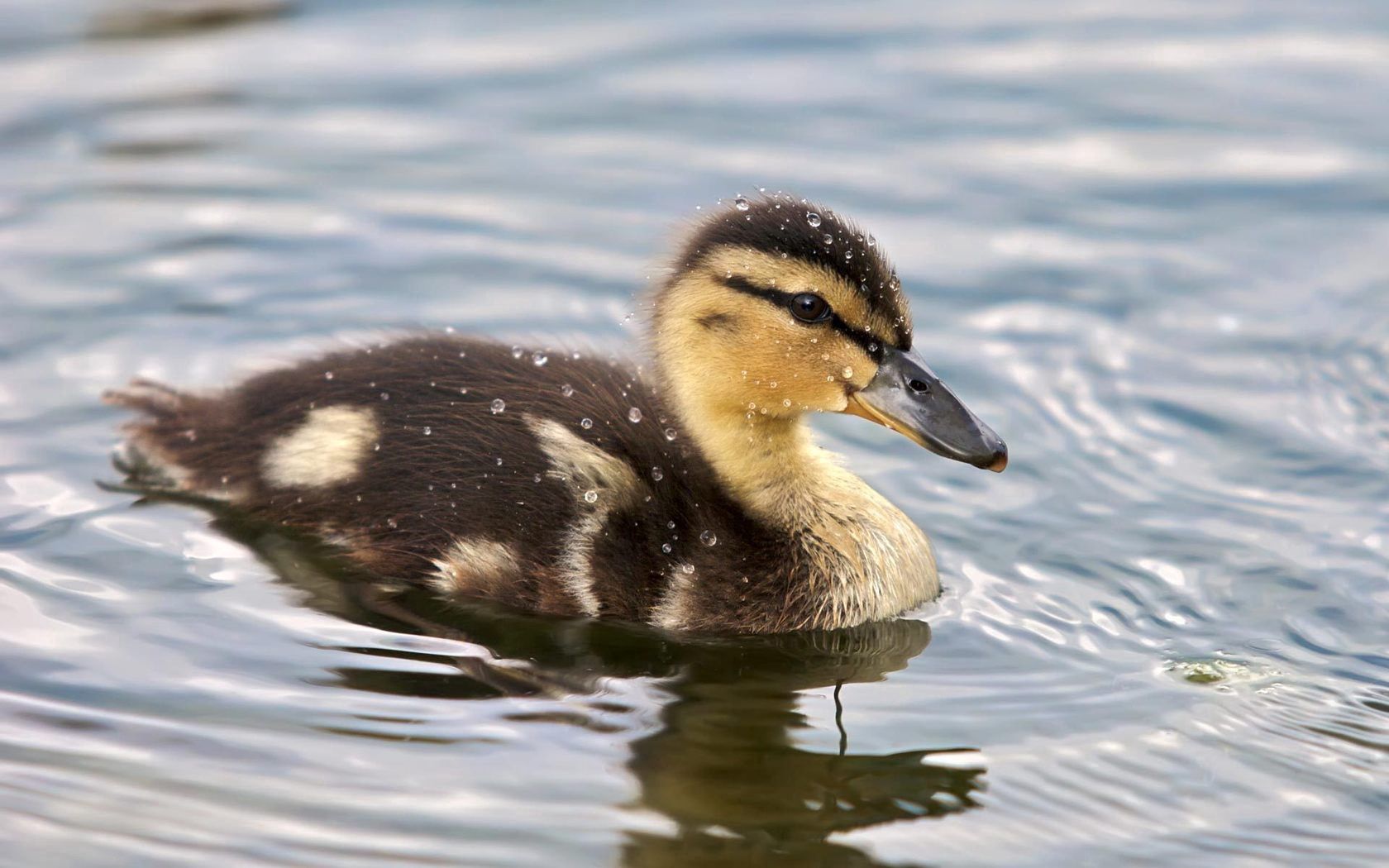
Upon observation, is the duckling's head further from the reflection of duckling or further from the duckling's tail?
the duckling's tail

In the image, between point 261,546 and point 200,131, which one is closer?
point 261,546

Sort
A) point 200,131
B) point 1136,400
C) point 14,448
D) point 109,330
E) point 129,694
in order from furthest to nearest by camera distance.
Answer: point 200,131 → point 109,330 → point 1136,400 → point 14,448 → point 129,694

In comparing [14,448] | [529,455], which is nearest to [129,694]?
[529,455]

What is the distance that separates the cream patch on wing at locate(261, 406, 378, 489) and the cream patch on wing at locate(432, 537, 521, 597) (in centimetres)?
34

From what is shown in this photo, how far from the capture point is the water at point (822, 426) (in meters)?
3.73

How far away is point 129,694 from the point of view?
405 centimetres

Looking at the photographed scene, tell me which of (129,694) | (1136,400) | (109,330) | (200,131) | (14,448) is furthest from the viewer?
(200,131)

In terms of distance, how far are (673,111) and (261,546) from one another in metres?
3.30

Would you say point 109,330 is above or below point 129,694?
above

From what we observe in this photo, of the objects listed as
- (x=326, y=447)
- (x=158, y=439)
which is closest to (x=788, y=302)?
(x=326, y=447)

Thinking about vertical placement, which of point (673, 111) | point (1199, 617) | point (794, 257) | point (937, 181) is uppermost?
point (673, 111)

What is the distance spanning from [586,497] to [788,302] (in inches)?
25.3

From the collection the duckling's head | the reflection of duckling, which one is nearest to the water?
the reflection of duckling

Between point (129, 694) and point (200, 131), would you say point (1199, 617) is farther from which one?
point (200, 131)
